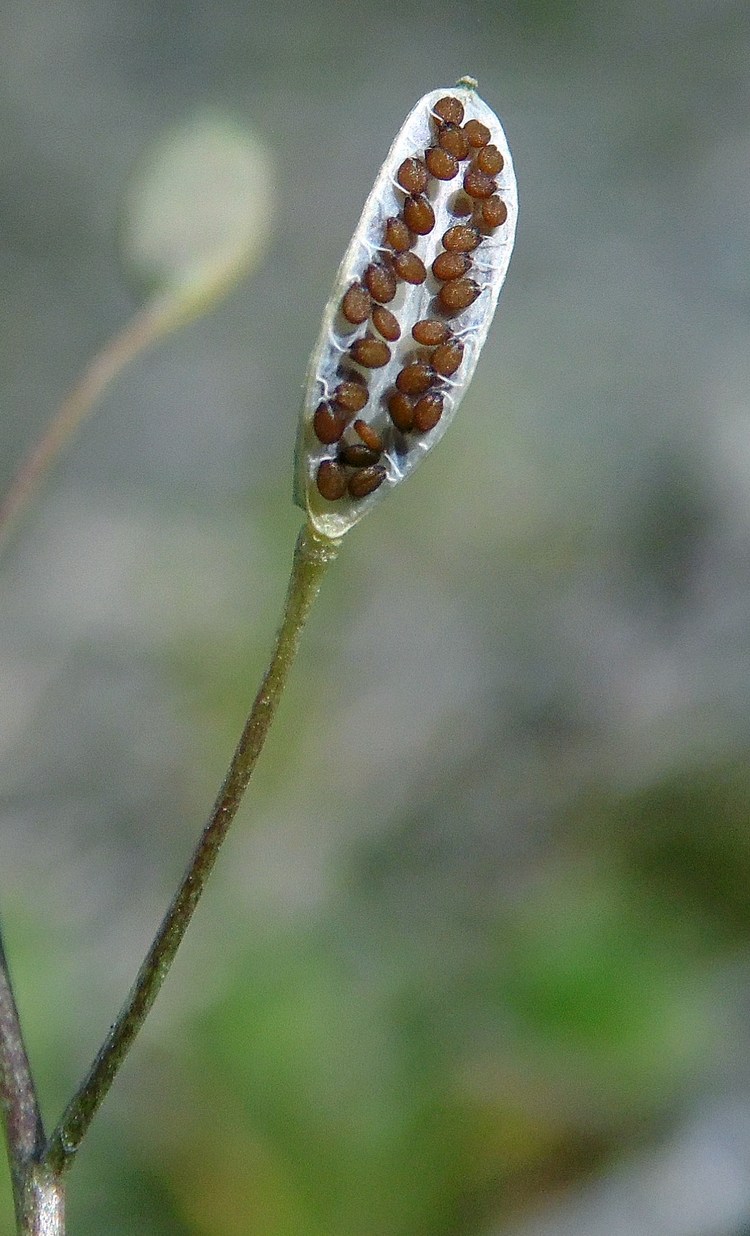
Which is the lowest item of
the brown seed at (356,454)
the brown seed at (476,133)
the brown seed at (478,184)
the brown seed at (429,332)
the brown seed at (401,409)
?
the brown seed at (356,454)

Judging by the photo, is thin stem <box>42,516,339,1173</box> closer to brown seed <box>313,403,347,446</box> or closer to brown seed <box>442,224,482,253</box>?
brown seed <box>313,403,347,446</box>

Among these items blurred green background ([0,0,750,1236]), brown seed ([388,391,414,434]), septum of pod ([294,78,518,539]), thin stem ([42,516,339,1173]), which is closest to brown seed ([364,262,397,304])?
septum of pod ([294,78,518,539])

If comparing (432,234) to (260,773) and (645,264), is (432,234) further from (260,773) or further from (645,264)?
(645,264)

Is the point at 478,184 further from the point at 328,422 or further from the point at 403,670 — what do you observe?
the point at 403,670

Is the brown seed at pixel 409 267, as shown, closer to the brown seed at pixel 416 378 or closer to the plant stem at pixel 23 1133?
the brown seed at pixel 416 378

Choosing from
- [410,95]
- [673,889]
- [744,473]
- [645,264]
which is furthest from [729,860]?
[410,95]

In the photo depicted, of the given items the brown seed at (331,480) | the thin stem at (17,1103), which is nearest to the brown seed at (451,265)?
the brown seed at (331,480)
